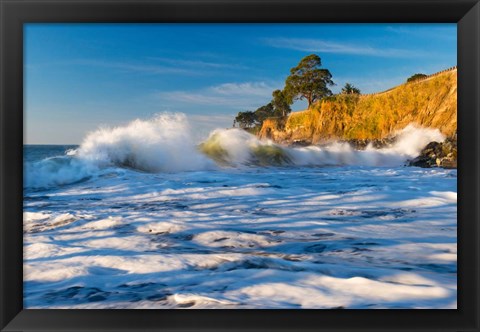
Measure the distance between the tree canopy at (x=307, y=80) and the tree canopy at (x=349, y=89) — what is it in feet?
0.63

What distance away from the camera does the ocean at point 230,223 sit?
1.51 metres

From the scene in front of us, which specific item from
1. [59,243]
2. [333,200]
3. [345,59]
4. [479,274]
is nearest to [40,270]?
[59,243]

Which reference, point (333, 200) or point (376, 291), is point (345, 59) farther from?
point (376, 291)

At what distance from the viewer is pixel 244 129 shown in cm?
335

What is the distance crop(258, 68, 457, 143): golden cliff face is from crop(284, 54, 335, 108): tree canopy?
19 cm

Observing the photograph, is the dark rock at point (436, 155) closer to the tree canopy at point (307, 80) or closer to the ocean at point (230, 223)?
the ocean at point (230, 223)

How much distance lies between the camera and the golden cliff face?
3.59m

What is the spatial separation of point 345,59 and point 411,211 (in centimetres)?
147

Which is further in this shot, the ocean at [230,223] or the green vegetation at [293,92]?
the green vegetation at [293,92]

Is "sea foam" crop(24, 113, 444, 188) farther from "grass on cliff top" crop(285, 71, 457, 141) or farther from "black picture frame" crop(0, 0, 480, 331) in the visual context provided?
"black picture frame" crop(0, 0, 480, 331)

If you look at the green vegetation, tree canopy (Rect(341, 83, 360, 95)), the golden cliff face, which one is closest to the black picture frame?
the green vegetation

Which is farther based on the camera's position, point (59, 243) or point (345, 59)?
point (345, 59)
